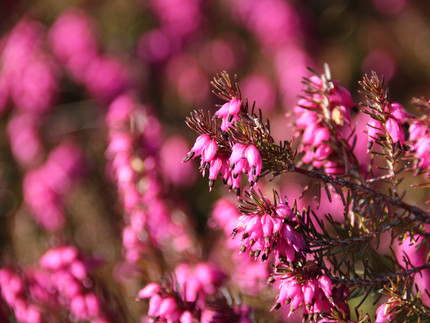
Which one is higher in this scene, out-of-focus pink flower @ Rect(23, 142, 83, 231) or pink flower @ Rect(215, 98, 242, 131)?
pink flower @ Rect(215, 98, 242, 131)

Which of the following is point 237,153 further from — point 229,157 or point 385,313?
point 385,313

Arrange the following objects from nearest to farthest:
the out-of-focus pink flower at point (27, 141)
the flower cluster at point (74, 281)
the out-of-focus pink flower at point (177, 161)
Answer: the flower cluster at point (74, 281)
the out-of-focus pink flower at point (177, 161)
the out-of-focus pink flower at point (27, 141)

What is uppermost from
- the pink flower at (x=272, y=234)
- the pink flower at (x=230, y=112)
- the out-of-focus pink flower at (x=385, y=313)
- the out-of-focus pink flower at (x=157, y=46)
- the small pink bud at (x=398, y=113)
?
the pink flower at (x=230, y=112)

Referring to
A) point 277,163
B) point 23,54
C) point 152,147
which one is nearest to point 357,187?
point 277,163

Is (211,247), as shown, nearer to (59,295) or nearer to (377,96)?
(59,295)

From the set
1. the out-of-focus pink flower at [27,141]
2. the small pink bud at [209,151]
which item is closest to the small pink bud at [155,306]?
the small pink bud at [209,151]

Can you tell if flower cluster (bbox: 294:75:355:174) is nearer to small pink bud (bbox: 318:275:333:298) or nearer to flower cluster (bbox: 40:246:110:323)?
small pink bud (bbox: 318:275:333:298)

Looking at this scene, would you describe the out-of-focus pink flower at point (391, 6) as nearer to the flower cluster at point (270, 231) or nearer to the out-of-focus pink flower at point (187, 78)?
the out-of-focus pink flower at point (187, 78)

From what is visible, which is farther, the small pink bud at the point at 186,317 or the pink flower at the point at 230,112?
Result: the small pink bud at the point at 186,317

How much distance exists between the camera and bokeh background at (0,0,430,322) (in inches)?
138

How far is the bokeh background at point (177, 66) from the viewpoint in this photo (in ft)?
11.5

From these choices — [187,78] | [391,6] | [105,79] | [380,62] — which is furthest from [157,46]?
[391,6]

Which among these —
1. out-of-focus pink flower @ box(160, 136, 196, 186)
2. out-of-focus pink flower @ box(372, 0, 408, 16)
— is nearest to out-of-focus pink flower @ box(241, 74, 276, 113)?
out-of-focus pink flower @ box(160, 136, 196, 186)

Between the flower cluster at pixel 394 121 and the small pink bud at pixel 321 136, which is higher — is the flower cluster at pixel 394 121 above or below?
above
